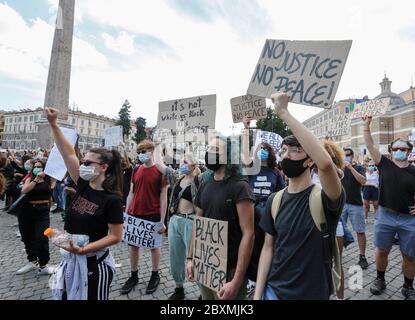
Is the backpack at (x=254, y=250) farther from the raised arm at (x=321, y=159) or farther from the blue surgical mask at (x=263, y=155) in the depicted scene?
the blue surgical mask at (x=263, y=155)

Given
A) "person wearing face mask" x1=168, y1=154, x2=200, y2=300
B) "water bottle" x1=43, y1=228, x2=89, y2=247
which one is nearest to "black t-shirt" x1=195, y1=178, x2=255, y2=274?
"water bottle" x1=43, y1=228, x2=89, y2=247

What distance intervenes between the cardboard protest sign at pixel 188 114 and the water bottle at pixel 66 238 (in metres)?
3.38

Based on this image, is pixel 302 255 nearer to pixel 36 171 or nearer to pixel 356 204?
pixel 356 204

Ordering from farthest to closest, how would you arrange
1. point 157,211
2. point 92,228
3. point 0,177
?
point 157,211, point 0,177, point 92,228

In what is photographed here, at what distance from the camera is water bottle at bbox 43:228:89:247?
217 centimetres

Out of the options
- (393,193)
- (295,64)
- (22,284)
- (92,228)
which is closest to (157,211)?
(92,228)

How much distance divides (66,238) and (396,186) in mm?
3965

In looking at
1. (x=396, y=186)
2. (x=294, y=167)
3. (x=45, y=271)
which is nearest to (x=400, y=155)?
(x=396, y=186)

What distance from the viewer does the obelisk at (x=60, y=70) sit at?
55.1 feet

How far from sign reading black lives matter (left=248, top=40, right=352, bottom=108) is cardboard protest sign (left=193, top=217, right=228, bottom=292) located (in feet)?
4.63

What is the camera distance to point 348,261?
16.9 ft

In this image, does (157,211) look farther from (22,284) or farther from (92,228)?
(22,284)

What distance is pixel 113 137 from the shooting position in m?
8.05

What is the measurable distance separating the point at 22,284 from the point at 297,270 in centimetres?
423
